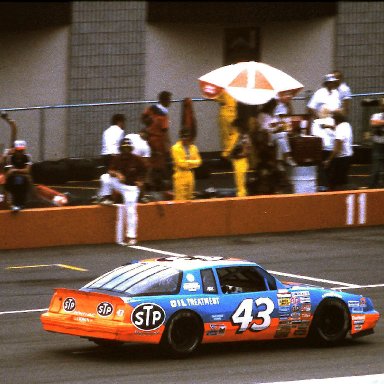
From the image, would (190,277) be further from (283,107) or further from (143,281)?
(283,107)

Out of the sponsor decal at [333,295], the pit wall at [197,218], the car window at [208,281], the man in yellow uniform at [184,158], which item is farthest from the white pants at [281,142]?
the car window at [208,281]

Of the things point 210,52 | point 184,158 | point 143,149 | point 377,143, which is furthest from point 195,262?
point 210,52

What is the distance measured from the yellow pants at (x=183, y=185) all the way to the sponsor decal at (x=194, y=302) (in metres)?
9.06

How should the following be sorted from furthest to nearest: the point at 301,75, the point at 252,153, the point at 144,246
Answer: the point at 301,75, the point at 252,153, the point at 144,246

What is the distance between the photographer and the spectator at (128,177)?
71.0ft

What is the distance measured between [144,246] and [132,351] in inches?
316

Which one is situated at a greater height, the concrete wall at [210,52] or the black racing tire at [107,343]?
the concrete wall at [210,52]

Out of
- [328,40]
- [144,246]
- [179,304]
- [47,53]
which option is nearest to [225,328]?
[179,304]

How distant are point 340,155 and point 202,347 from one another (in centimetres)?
1010

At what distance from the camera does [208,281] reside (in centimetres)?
1373

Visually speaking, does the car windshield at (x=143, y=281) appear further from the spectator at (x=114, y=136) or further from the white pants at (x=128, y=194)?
the spectator at (x=114, y=136)

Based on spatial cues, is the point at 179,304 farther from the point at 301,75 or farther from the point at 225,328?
the point at 301,75

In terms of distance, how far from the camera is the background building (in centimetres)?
2664

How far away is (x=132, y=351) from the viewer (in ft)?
45.8
